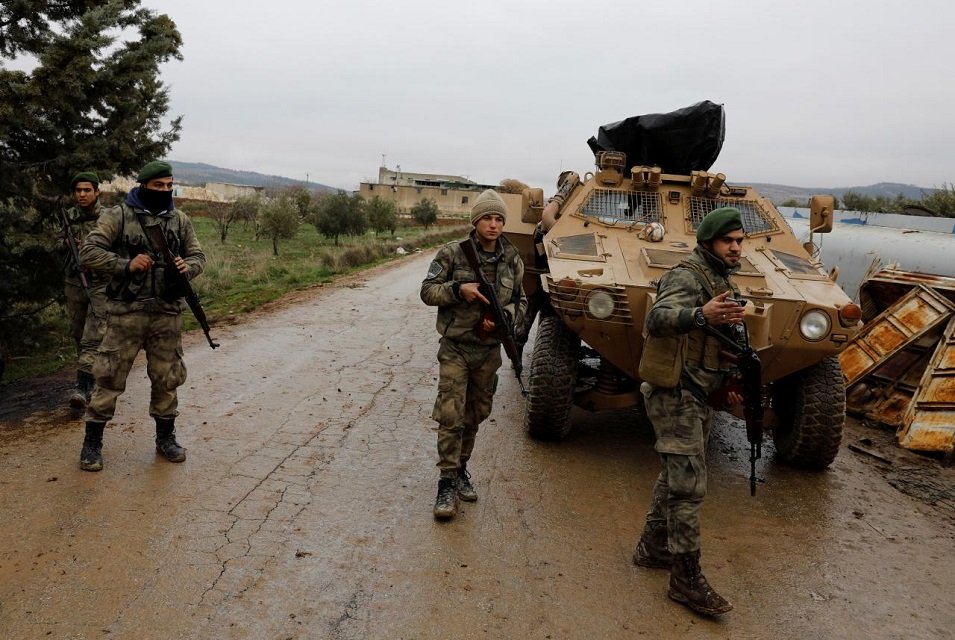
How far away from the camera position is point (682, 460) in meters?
3.13

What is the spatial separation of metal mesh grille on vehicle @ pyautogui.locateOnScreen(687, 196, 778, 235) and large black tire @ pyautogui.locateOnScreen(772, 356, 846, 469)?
1409mm

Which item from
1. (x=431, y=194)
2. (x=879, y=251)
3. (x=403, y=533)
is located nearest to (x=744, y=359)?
(x=403, y=533)

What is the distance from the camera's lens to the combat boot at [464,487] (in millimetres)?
3995

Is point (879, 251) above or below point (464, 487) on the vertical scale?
above

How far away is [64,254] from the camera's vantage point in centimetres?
544

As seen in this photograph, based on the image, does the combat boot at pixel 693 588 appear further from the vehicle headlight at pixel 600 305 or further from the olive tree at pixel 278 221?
the olive tree at pixel 278 221

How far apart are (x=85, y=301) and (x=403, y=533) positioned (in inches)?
122

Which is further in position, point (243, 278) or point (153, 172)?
point (243, 278)

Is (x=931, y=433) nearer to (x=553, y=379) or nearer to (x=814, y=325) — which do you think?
(x=814, y=325)

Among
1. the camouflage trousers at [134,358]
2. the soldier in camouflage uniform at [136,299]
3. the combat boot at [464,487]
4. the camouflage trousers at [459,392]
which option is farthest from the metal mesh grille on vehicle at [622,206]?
the camouflage trousers at [134,358]

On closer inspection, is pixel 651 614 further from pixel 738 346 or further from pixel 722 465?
pixel 722 465

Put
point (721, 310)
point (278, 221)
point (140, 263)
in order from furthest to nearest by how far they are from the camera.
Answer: point (278, 221) → point (140, 263) → point (721, 310)

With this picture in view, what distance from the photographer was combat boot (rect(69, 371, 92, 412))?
16.1 feet

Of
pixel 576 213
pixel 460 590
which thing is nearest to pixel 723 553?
pixel 460 590
